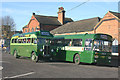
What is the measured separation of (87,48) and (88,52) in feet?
1.24

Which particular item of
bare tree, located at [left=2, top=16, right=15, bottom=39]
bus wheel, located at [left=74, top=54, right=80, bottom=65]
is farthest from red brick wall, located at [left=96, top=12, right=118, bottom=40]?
bare tree, located at [left=2, top=16, right=15, bottom=39]

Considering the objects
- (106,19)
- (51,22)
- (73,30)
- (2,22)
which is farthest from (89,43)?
(2,22)

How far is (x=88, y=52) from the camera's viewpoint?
1473 cm

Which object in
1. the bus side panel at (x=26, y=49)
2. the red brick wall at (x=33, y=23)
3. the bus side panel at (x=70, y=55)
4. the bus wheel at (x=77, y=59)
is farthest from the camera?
the red brick wall at (x=33, y=23)

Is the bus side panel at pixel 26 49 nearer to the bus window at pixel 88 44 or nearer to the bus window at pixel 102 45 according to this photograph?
the bus window at pixel 88 44

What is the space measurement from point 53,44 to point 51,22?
121 ft

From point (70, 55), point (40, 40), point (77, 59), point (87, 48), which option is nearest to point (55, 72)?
point (87, 48)

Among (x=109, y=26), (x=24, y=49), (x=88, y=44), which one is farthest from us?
(x=109, y=26)

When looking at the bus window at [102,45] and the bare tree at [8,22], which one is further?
the bare tree at [8,22]

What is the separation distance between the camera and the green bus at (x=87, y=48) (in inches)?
568

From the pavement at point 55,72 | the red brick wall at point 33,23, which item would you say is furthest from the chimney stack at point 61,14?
the pavement at point 55,72

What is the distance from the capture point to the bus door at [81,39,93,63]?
14477 millimetres

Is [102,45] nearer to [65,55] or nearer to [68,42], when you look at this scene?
[68,42]

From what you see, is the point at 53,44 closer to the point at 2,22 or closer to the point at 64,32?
the point at 64,32
